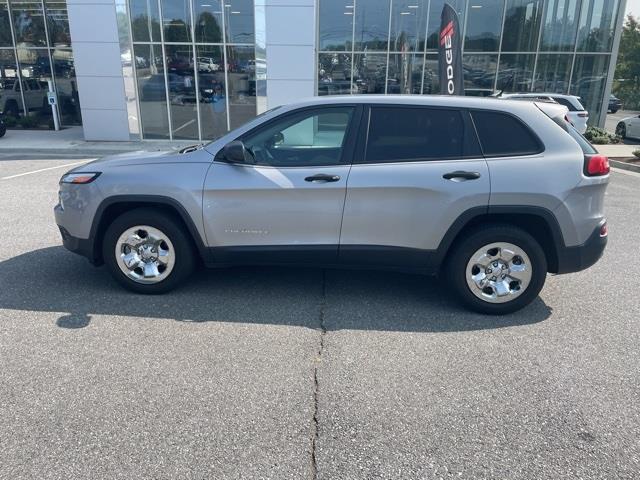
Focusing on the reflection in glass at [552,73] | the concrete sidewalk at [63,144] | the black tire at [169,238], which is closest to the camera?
the black tire at [169,238]

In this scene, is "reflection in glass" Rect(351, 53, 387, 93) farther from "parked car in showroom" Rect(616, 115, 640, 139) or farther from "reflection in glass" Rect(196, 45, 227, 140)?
"parked car in showroom" Rect(616, 115, 640, 139)

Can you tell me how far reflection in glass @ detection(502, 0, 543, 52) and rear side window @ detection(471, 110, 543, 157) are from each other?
49.4ft

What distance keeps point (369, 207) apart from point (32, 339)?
277cm

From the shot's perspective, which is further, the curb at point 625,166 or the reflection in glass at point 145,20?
the reflection in glass at point 145,20

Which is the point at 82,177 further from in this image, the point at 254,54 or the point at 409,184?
the point at 254,54

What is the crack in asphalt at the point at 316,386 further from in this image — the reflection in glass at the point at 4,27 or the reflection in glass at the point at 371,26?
the reflection in glass at the point at 4,27

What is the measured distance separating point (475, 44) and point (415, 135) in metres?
14.9

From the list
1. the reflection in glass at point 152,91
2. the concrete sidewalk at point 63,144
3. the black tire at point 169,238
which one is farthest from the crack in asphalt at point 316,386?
the reflection in glass at point 152,91

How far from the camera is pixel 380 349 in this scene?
357 centimetres

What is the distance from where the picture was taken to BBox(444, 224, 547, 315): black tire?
13.1 ft

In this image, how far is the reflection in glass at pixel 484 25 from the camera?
54.2 ft

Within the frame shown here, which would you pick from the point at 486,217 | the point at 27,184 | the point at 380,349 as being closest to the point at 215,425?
the point at 380,349

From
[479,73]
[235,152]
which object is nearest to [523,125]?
[235,152]

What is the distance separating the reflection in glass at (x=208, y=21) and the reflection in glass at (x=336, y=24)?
3.42 m
